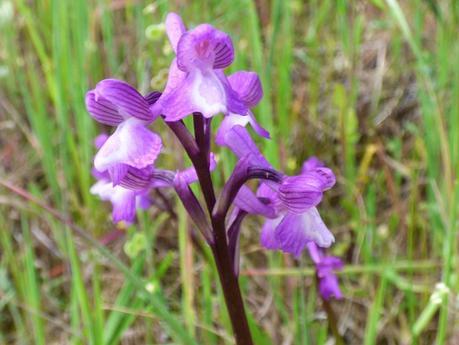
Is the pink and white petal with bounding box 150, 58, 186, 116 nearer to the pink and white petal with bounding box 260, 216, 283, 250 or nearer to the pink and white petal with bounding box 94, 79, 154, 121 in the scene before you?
Answer: the pink and white petal with bounding box 94, 79, 154, 121

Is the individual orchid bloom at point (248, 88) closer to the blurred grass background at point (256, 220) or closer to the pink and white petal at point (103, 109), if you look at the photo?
the pink and white petal at point (103, 109)

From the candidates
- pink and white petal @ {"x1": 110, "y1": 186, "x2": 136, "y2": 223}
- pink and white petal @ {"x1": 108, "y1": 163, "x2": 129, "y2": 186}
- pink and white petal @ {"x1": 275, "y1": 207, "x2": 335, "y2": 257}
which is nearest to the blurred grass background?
pink and white petal @ {"x1": 110, "y1": 186, "x2": 136, "y2": 223}

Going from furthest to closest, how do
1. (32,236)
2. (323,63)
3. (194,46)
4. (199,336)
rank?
(323,63), (32,236), (199,336), (194,46)

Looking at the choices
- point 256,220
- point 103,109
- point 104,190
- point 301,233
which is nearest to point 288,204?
point 301,233

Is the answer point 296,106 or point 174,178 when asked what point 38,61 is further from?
point 174,178

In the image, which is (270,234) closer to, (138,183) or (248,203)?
(248,203)

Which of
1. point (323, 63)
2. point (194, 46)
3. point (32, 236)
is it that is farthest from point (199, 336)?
point (323, 63)
